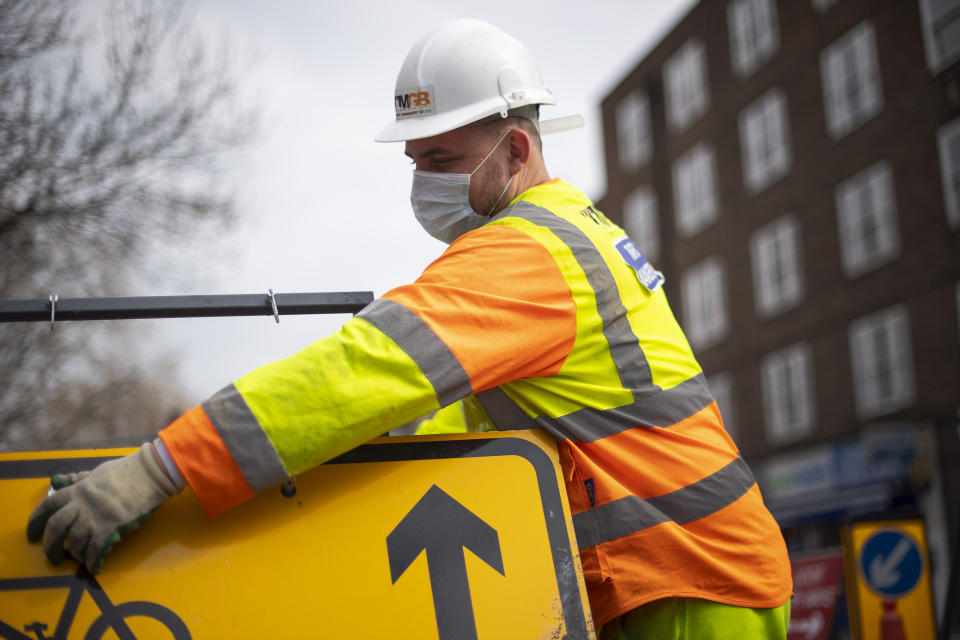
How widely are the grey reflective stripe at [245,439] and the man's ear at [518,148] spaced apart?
4.10 ft

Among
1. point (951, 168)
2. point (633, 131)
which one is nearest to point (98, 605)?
point (951, 168)

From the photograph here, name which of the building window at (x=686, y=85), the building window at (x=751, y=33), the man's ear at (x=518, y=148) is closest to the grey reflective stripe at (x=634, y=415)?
the man's ear at (x=518, y=148)

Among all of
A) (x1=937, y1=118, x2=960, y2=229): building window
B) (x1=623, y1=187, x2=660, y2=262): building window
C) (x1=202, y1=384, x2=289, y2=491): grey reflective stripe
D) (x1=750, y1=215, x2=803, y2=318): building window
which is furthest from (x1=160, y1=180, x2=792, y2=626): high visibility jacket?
(x1=623, y1=187, x2=660, y2=262): building window

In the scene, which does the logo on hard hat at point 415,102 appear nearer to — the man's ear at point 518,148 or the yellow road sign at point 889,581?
the man's ear at point 518,148

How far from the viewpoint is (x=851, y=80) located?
23.6 meters

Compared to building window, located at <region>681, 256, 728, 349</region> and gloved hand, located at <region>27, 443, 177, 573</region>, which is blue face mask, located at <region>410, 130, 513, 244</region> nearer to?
gloved hand, located at <region>27, 443, 177, 573</region>

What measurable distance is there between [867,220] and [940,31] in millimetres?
4508

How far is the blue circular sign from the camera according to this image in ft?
20.6

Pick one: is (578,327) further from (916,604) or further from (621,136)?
(621,136)

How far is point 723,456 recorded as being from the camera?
235 centimetres

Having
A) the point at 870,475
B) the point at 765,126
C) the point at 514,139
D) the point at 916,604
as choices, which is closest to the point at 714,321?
the point at 765,126

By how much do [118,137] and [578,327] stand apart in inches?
254

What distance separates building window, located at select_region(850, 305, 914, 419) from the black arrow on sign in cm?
2178

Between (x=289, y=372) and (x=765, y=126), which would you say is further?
(x=765, y=126)
